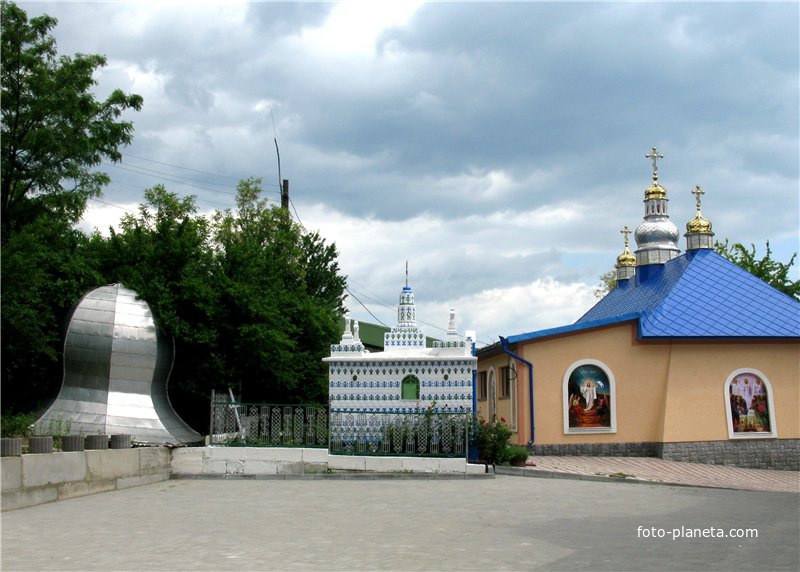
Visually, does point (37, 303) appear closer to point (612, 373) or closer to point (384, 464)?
point (384, 464)

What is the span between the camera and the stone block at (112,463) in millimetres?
12914

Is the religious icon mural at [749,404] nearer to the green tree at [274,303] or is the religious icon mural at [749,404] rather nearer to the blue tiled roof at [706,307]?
the blue tiled roof at [706,307]

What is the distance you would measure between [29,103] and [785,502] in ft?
59.3

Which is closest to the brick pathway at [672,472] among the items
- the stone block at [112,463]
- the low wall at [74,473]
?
the low wall at [74,473]

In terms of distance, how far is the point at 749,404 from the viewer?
63.1ft

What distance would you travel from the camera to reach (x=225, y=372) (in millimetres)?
21172

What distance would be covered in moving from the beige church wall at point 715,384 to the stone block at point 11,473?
13258mm

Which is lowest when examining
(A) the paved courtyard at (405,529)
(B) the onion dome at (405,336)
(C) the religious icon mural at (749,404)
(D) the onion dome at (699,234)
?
(A) the paved courtyard at (405,529)

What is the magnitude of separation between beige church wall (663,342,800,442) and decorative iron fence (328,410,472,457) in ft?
17.8

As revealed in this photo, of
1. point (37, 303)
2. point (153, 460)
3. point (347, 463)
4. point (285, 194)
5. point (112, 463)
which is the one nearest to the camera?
point (112, 463)

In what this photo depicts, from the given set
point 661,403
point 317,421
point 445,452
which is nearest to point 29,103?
point 317,421

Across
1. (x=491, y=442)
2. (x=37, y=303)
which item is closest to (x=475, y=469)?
(x=491, y=442)

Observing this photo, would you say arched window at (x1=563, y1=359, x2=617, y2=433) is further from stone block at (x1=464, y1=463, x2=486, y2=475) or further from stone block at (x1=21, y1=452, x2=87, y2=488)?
stone block at (x1=21, y1=452, x2=87, y2=488)

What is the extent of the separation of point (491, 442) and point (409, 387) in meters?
2.48
